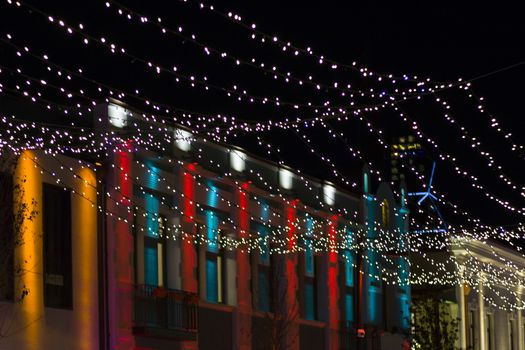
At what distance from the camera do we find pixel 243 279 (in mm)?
36969

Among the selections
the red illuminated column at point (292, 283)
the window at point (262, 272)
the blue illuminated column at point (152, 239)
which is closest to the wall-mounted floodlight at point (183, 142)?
the blue illuminated column at point (152, 239)

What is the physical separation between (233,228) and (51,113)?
31.1 feet

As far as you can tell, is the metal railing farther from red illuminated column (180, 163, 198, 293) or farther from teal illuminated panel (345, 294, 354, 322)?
teal illuminated panel (345, 294, 354, 322)

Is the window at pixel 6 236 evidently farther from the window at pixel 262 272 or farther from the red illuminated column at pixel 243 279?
the window at pixel 262 272

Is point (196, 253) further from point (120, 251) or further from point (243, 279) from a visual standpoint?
point (120, 251)

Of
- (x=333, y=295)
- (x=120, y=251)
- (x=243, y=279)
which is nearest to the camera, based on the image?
(x=120, y=251)

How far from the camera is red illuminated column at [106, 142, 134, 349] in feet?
97.5

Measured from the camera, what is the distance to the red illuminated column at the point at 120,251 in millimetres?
29703

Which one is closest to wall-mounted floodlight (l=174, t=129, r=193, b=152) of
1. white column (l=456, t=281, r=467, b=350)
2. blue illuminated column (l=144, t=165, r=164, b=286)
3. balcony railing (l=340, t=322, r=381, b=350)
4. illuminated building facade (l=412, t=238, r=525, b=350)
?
blue illuminated column (l=144, t=165, r=164, b=286)

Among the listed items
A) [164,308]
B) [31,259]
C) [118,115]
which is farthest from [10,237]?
[164,308]

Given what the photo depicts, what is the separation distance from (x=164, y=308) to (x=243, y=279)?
5.14 m

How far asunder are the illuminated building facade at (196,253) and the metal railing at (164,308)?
39mm

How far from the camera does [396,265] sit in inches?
1940

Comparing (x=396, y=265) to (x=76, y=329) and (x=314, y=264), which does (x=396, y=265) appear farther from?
(x=76, y=329)
